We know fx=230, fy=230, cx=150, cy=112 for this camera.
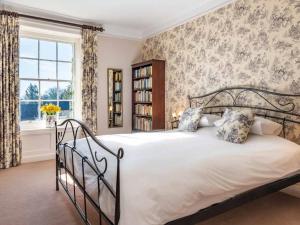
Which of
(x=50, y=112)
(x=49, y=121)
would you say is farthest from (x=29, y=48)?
(x=49, y=121)

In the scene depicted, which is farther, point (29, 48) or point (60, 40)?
point (60, 40)

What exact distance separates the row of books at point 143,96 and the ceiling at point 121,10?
1357 millimetres

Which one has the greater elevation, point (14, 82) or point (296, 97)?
point (14, 82)

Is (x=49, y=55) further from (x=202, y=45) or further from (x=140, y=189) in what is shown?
(x=140, y=189)

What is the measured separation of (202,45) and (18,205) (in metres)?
3.47

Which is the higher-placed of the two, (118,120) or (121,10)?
(121,10)

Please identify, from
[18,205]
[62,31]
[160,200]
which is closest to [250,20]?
[160,200]

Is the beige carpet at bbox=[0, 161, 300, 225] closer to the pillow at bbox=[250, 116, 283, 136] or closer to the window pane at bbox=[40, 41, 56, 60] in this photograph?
the pillow at bbox=[250, 116, 283, 136]

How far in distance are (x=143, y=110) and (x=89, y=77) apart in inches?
52.0

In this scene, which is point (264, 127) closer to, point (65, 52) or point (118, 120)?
point (118, 120)

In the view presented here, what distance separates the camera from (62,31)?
4.39 metres

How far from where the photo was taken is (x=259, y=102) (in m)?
3.04

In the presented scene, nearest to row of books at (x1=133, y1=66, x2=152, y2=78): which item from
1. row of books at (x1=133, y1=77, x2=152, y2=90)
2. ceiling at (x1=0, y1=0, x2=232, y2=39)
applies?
row of books at (x1=133, y1=77, x2=152, y2=90)

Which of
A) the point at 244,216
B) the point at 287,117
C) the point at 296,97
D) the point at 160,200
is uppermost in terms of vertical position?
the point at 296,97
